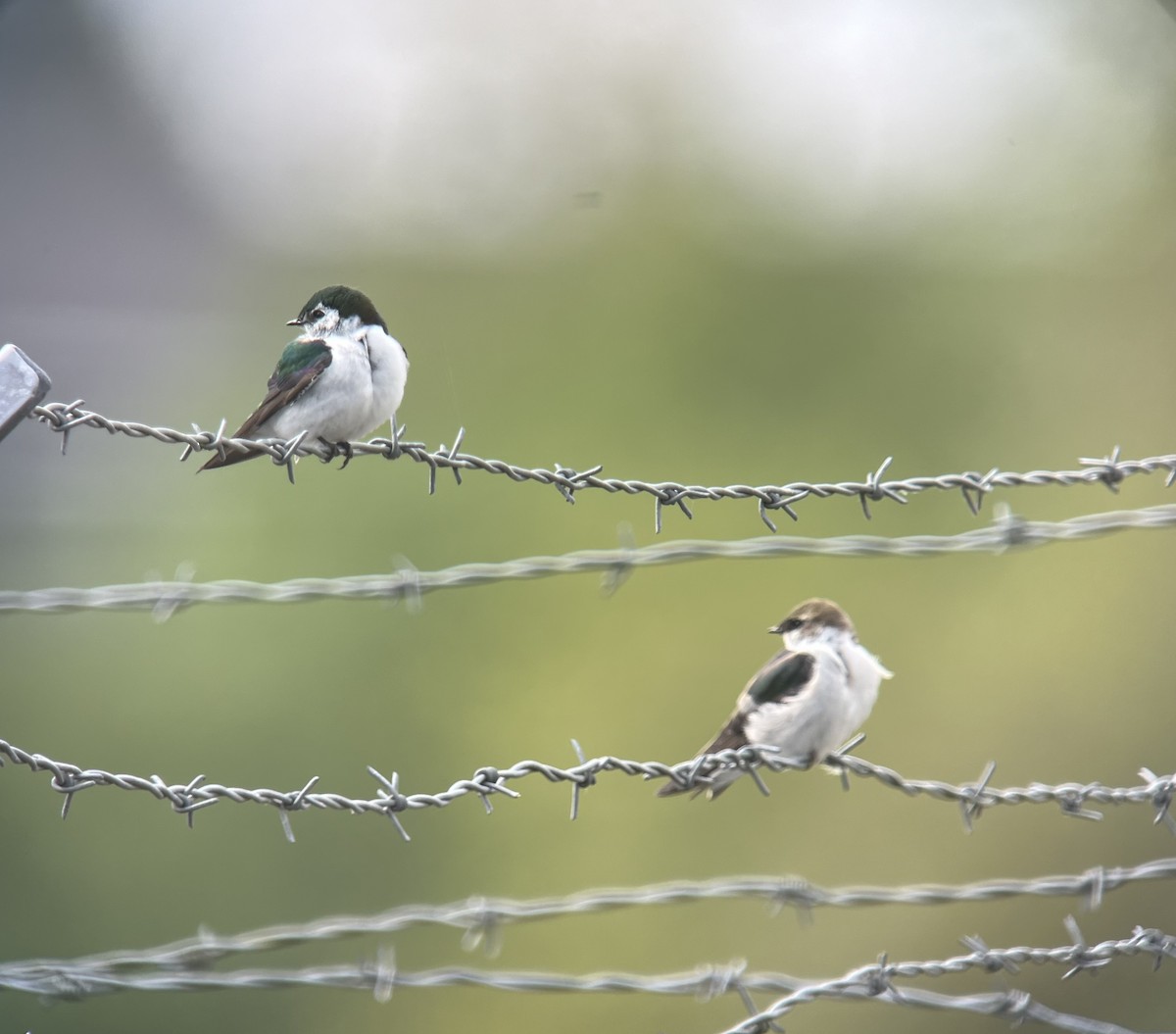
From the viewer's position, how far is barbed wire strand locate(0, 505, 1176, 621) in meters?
3.90

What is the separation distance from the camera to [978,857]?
11.5 m

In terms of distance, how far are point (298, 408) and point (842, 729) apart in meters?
2.08

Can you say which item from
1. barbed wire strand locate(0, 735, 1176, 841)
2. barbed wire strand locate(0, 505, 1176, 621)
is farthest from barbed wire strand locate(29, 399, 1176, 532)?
barbed wire strand locate(0, 735, 1176, 841)

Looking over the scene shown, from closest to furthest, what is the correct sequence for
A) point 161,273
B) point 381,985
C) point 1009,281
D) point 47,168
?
point 381,985 → point 1009,281 → point 161,273 → point 47,168

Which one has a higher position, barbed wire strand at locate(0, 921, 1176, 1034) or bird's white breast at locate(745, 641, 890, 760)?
bird's white breast at locate(745, 641, 890, 760)

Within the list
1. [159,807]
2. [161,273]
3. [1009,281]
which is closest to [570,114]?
[161,273]

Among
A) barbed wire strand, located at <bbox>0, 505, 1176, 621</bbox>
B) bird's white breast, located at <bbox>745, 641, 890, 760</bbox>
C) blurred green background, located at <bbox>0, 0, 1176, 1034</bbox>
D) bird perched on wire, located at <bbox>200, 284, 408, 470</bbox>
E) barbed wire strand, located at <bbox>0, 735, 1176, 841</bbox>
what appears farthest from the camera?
blurred green background, located at <bbox>0, 0, 1176, 1034</bbox>

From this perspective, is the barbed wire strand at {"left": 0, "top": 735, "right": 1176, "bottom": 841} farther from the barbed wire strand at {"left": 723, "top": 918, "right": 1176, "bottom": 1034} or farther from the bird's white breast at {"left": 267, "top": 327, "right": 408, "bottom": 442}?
the bird's white breast at {"left": 267, "top": 327, "right": 408, "bottom": 442}

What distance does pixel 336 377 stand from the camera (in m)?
4.71

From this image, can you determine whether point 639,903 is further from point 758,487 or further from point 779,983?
point 758,487

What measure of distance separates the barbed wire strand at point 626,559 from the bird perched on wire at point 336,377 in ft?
2.16

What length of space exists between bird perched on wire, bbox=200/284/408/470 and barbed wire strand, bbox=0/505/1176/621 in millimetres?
659

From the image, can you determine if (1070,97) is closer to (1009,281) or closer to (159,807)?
(1009,281)

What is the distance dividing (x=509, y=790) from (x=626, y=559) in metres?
0.81
